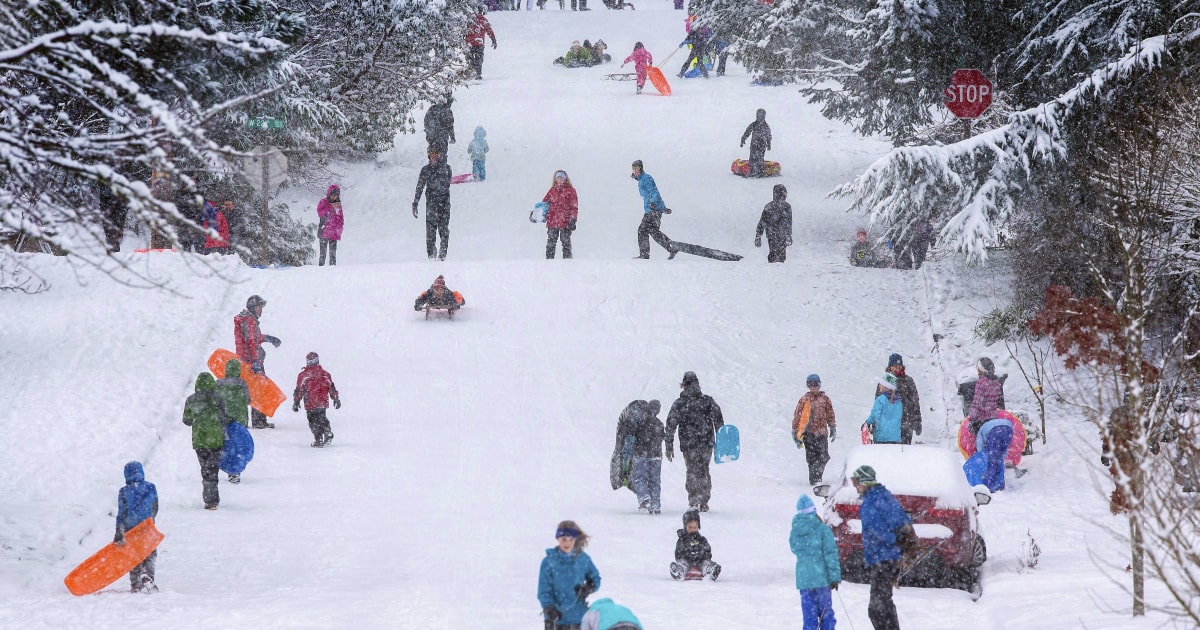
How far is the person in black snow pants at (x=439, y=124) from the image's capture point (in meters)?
33.7

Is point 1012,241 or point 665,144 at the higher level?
point 665,144

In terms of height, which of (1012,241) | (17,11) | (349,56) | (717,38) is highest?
(717,38)

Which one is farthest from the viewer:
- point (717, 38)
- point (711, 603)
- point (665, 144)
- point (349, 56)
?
point (717, 38)

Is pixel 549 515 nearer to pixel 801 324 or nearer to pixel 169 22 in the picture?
pixel 169 22

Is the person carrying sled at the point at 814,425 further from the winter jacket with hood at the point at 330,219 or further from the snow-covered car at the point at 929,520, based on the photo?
the winter jacket with hood at the point at 330,219

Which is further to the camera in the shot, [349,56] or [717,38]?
[717,38]

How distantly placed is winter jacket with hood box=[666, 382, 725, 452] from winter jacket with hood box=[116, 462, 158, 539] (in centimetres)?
564

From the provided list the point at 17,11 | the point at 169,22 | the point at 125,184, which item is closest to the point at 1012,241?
the point at 169,22

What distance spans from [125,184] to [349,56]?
16130 mm

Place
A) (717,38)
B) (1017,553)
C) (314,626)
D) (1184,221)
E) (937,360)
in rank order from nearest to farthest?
(314,626)
(1017,553)
(1184,221)
(937,360)
(717,38)

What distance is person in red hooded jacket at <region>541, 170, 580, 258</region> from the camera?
77.0 ft

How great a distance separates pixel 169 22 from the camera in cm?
1150

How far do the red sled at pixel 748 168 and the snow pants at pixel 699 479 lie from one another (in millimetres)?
19773

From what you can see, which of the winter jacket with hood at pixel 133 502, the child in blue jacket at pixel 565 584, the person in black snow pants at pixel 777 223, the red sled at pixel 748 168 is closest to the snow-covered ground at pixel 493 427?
the winter jacket with hood at pixel 133 502
